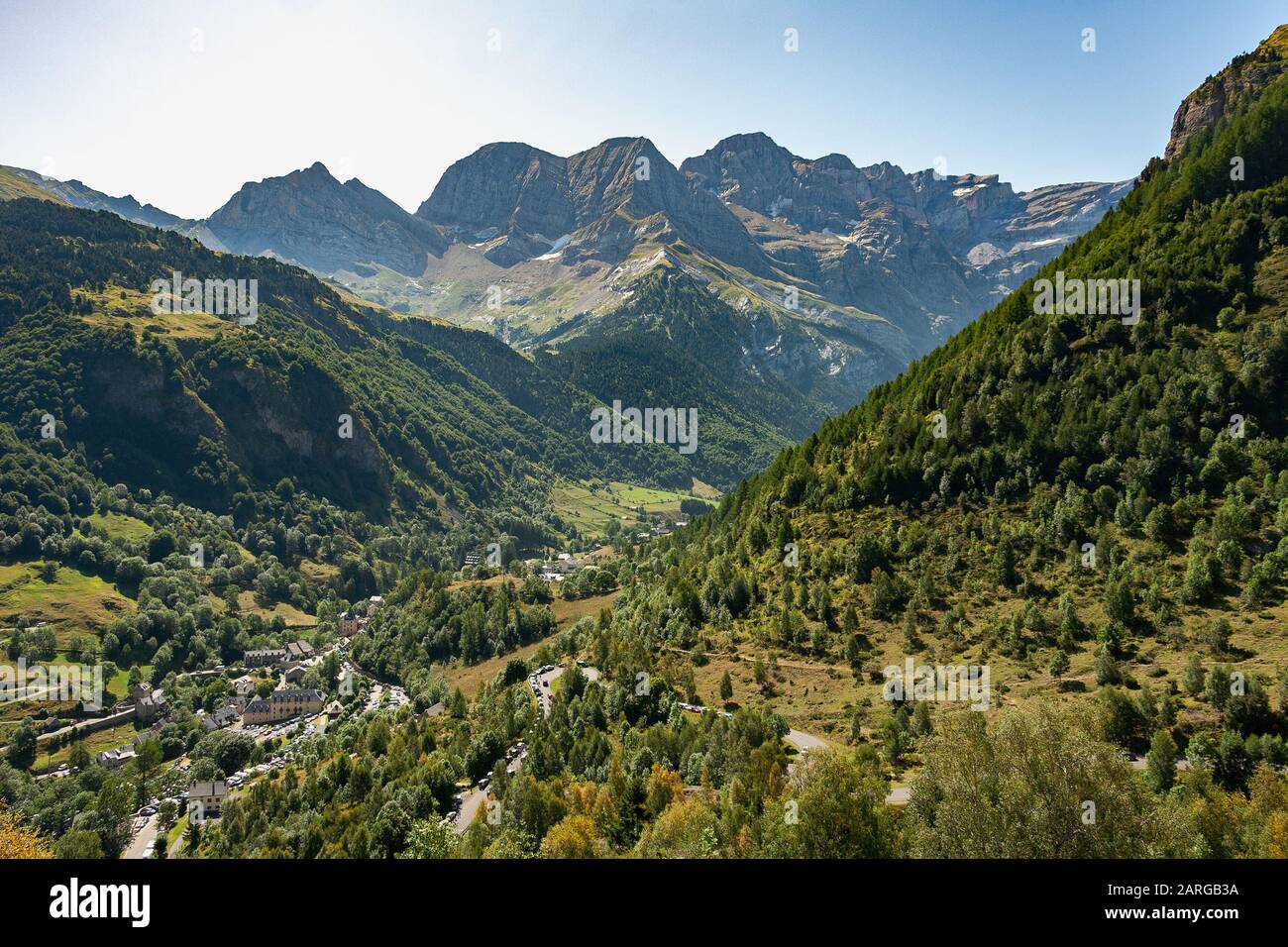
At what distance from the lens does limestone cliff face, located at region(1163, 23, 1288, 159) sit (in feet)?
410

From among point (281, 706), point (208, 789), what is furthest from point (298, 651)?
point (208, 789)

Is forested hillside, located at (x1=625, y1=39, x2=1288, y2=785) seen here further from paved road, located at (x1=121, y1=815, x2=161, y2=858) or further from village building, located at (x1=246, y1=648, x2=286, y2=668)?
village building, located at (x1=246, y1=648, x2=286, y2=668)

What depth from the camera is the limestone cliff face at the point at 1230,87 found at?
125 metres

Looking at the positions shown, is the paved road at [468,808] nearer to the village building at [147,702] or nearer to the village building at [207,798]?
the village building at [207,798]

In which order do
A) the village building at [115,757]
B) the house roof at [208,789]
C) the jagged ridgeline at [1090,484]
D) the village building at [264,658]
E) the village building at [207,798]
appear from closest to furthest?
the jagged ridgeline at [1090,484], the village building at [207,798], the house roof at [208,789], the village building at [115,757], the village building at [264,658]

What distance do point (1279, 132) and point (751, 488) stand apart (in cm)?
9738

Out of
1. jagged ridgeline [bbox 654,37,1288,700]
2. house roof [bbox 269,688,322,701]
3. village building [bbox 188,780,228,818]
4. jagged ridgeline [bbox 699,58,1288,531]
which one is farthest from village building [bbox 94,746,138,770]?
jagged ridgeline [bbox 699,58,1288,531]

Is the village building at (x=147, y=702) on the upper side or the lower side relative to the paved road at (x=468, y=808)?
lower

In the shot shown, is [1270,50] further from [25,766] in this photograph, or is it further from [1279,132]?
[25,766]

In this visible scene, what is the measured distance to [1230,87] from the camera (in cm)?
12975

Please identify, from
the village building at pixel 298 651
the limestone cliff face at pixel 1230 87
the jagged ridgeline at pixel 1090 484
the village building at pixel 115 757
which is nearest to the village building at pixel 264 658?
the village building at pixel 298 651

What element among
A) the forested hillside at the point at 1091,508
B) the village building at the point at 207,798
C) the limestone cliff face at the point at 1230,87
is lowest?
the village building at the point at 207,798

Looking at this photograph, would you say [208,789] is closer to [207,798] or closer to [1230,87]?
[207,798]
